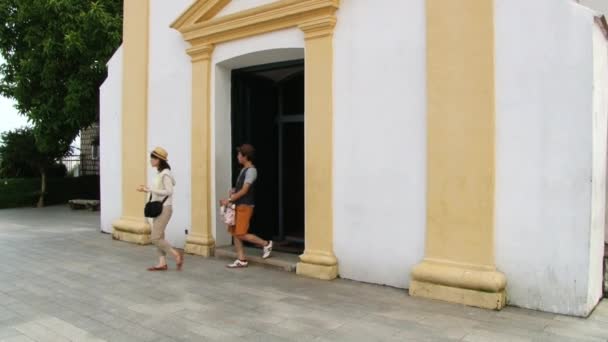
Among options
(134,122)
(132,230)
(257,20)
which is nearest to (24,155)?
(134,122)

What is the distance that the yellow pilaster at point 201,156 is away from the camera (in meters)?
7.71

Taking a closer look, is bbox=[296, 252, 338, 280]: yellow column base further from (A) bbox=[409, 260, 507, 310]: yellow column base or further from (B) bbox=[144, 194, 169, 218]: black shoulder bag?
(B) bbox=[144, 194, 169, 218]: black shoulder bag

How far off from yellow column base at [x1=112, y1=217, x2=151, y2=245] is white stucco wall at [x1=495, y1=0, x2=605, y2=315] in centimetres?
624

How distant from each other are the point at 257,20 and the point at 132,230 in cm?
459

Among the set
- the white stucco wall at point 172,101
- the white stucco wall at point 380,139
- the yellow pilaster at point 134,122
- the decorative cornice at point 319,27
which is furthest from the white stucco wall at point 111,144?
the white stucco wall at point 380,139

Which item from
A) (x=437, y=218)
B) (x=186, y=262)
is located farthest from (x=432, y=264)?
(x=186, y=262)

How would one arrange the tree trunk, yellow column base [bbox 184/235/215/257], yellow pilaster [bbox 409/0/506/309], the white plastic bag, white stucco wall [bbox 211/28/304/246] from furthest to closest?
1. the tree trunk
2. yellow column base [bbox 184/235/215/257]
3. white stucco wall [bbox 211/28/304/246]
4. the white plastic bag
5. yellow pilaster [bbox 409/0/506/309]

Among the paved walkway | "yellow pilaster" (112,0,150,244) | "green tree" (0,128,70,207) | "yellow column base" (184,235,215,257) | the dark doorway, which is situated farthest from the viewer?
"green tree" (0,128,70,207)

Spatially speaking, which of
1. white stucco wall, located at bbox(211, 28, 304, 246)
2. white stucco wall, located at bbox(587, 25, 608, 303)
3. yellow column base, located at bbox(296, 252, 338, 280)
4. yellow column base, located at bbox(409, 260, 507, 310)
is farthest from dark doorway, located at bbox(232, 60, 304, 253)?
white stucco wall, located at bbox(587, 25, 608, 303)

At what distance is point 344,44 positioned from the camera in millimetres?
6090

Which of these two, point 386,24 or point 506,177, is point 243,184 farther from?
point 506,177

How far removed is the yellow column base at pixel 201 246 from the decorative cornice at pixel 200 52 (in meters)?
2.87

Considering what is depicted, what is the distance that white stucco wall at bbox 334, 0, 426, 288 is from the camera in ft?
18.1

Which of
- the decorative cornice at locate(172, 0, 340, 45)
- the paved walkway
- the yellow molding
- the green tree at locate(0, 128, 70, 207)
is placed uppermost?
the yellow molding
